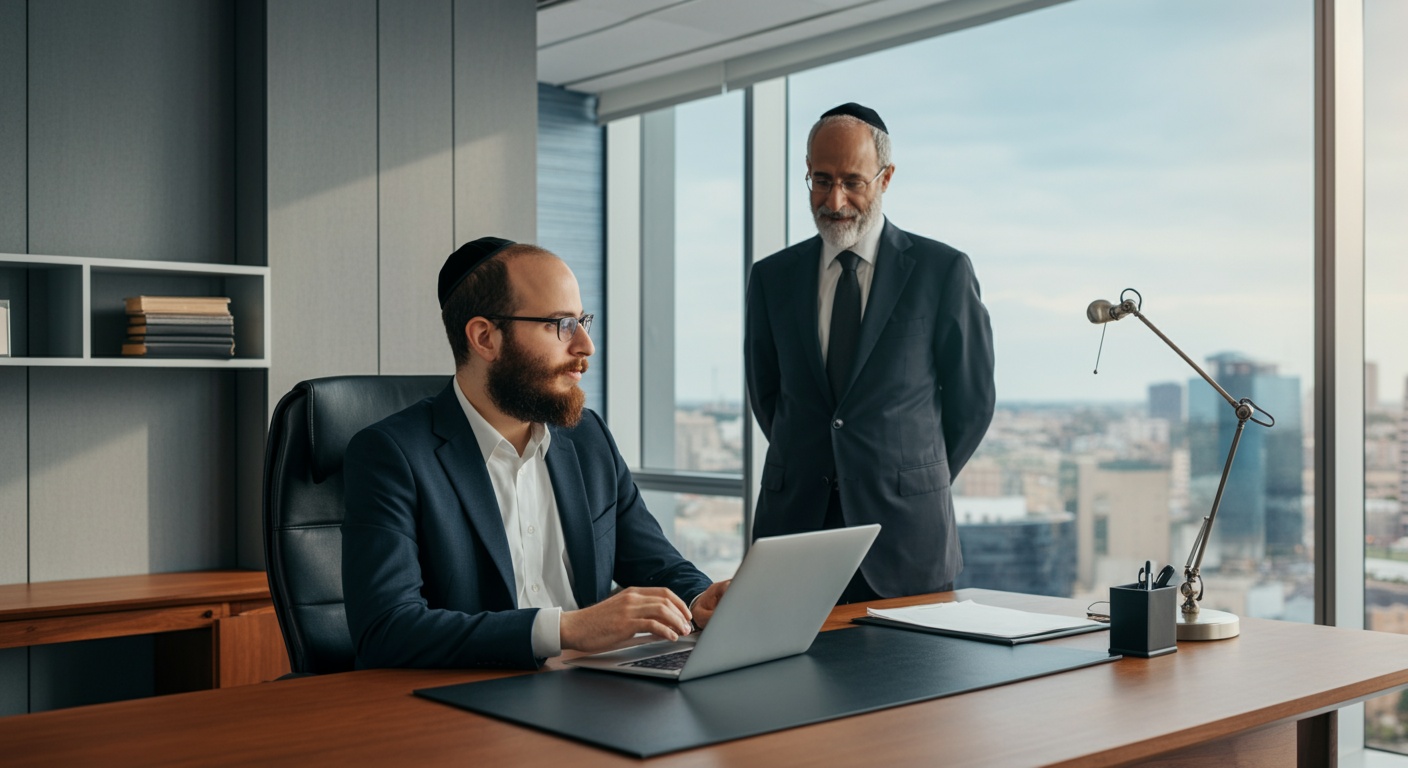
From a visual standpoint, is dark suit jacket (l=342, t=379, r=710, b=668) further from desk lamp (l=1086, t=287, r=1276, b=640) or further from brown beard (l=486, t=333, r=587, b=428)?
desk lamp (l=1086, t=287, r=1276, b=640)

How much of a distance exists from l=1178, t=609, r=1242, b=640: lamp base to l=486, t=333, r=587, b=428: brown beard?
3.17 ft

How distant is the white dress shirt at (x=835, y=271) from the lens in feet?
9.04

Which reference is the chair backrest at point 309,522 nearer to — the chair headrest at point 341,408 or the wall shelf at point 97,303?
the chair headrest at point 341,408

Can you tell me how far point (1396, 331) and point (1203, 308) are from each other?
0.55m

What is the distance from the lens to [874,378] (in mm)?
2678

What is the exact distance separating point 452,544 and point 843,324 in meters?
1.19

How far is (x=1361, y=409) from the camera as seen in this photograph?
338 cm

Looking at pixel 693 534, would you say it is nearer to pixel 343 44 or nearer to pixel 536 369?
pixel 343 44

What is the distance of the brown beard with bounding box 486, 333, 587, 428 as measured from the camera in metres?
1.98

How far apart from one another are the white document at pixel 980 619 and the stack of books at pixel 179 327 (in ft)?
7.26

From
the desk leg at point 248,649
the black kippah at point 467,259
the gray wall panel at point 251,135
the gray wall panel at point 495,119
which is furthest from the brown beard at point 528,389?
the gray wall panel at point 495,119

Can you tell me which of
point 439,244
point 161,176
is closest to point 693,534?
point 439,244

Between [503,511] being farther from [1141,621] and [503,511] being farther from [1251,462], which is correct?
[1251,462]

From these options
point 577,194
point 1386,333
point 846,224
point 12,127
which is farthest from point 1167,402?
point 12,127
